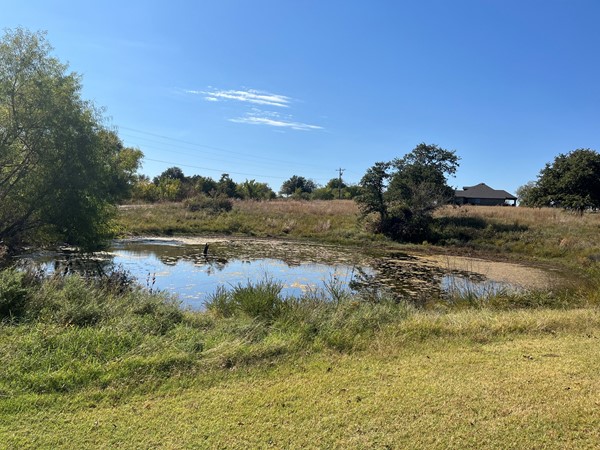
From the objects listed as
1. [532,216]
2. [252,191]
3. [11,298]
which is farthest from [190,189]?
[11,298]

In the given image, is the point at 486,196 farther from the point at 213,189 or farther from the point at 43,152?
the point at 43,152

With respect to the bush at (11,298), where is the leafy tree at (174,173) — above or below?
above

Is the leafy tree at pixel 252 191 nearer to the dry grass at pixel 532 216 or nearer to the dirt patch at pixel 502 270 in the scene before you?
the dry grass at pixel 532 216

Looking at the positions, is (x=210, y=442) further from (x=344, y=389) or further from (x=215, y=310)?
(x=215, y=310)

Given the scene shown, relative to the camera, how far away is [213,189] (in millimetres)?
65750

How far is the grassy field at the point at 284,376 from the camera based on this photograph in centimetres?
305

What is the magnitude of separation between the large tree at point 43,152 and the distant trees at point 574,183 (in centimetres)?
3980

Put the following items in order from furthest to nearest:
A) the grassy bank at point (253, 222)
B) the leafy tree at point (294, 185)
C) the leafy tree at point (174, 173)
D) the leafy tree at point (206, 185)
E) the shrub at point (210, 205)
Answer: the leafy tree at point (294, 185) → the leafy tree at point (174, 173) → the leafy tree at point (206, 185) → the shrub at point (210, 205) → the grassy bank at point (253, 222)

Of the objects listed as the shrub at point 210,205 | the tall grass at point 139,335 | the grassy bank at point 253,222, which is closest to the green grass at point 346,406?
the tall grass at point 139,335

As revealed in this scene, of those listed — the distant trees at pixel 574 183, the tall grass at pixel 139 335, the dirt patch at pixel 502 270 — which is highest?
the distant trees at pixel 574 183

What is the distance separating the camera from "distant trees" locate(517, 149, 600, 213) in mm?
37812

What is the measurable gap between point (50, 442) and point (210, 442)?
114 cm

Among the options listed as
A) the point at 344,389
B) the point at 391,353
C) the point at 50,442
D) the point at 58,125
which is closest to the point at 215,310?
the point at 391,353

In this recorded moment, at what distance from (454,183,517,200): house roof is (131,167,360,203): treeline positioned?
65.2ft
